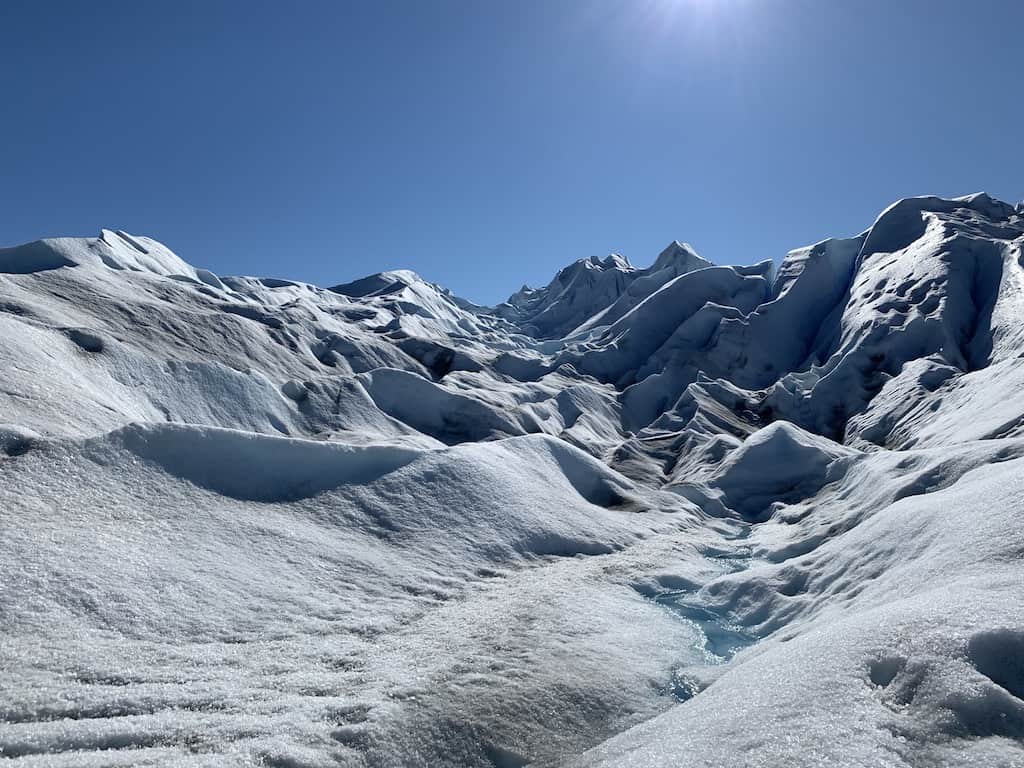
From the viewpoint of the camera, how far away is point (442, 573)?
→ 14.3 m

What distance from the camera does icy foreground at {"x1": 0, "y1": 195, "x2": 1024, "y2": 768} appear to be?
7.00 meters

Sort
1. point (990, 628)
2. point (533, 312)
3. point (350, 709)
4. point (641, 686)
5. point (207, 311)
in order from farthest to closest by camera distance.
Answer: point (533, 312) → point (207, 311) → point (641, 686) → point (350, 709) → point (990, 628)

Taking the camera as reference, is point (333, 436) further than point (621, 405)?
No

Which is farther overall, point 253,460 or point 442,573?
point 253,460

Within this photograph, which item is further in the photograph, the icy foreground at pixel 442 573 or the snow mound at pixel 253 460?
the snow mound at pixel 253 460

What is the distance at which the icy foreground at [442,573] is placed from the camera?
23.0 ft

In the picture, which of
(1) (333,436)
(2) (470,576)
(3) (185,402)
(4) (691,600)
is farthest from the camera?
(1) (333,436)

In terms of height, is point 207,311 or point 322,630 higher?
point 207,311

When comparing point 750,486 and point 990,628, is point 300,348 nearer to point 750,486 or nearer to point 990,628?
point 750,486

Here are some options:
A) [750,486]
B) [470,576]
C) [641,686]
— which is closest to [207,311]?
[470,576]

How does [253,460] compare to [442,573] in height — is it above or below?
above

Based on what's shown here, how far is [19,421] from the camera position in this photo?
595 inches

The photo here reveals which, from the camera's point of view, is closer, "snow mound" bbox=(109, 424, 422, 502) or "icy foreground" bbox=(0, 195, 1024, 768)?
"icy foreground" bbox=(0, 195, 1024, 768)

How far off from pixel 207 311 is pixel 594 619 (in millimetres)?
31985
